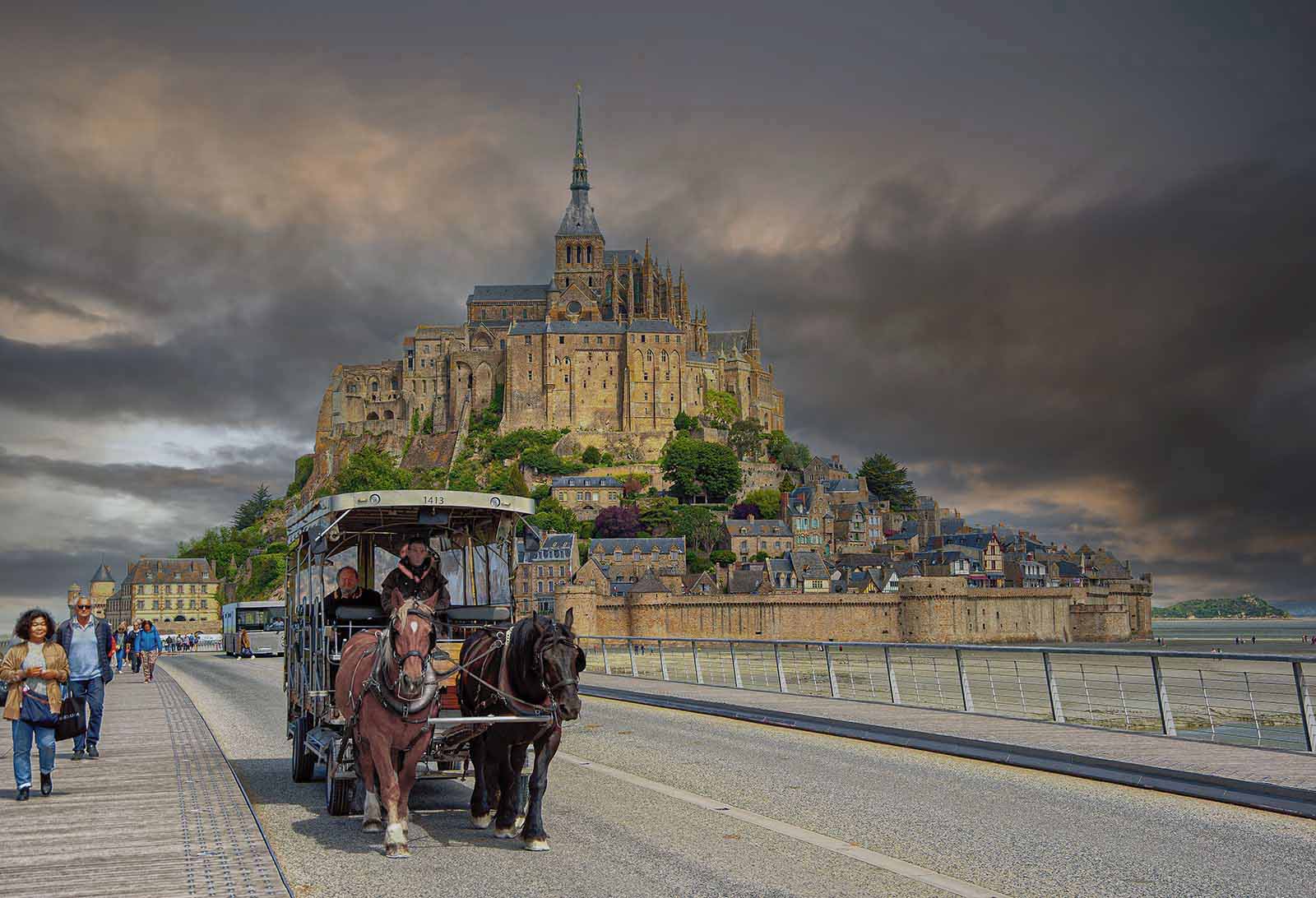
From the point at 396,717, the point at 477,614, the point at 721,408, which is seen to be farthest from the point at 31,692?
the point at 721,408

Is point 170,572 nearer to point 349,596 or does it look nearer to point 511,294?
point 511,294

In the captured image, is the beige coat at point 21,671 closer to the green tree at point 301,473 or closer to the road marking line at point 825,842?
the road marking line at point 825,842

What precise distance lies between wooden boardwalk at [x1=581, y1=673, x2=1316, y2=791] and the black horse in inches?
239

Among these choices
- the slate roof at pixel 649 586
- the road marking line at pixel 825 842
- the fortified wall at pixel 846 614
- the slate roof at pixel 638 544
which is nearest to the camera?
the road marking line at pixel 825 842

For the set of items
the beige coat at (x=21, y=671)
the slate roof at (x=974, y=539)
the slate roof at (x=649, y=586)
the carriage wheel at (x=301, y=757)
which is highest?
the slate roof at (x=974, y=539)

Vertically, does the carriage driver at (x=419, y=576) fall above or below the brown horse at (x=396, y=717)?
above

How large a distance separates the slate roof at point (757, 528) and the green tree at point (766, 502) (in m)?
8.54

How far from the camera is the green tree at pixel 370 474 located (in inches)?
5128

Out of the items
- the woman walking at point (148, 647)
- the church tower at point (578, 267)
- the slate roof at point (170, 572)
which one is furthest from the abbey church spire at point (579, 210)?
the woman walking at point (148, 647)

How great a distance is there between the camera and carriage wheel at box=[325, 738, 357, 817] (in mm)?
10505

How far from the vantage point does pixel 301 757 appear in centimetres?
1252

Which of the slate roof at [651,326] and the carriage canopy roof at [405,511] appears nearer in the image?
the carriage canopy roof at [405,511]

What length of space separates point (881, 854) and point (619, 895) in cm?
221

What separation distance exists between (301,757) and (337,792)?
2.01 meters
